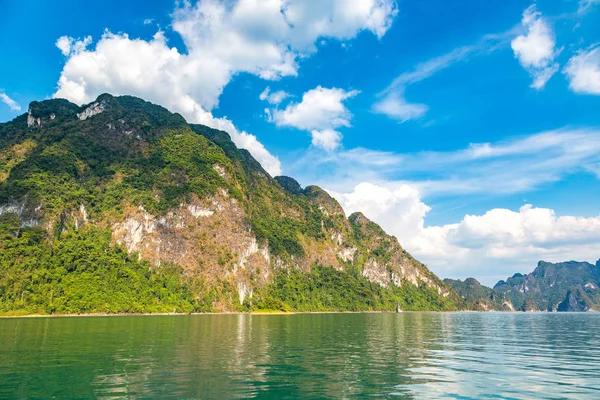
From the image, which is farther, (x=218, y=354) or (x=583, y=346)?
(x=583, y=346)

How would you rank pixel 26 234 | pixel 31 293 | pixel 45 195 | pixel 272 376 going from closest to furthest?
pixel 272 376
pixel 31 293
pixel 26 234
pixel 45 195

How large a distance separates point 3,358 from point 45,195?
573ft

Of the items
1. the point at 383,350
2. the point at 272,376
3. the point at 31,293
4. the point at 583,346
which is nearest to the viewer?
the point at 272,376

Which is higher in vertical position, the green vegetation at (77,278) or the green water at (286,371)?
the green vegetation at (77,278)

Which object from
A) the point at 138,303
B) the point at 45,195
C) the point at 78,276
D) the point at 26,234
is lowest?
the point at 138,303

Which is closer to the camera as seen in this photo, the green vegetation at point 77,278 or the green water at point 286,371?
the green water at point 286,371

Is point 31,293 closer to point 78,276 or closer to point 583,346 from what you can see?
point 78,276

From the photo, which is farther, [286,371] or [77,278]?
[77,278]

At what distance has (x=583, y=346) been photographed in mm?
52969

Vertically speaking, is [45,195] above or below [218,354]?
above

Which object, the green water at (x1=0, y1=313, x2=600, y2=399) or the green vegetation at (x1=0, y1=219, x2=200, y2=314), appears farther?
the green vegetation at (x1=0, y1=219, x2=200, y2=314)

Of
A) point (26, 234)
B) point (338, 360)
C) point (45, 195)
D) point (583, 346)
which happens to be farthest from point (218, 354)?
point (45, 195)

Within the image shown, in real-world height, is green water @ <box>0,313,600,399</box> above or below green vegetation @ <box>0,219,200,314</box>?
below

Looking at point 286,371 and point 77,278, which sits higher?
point 77,278
